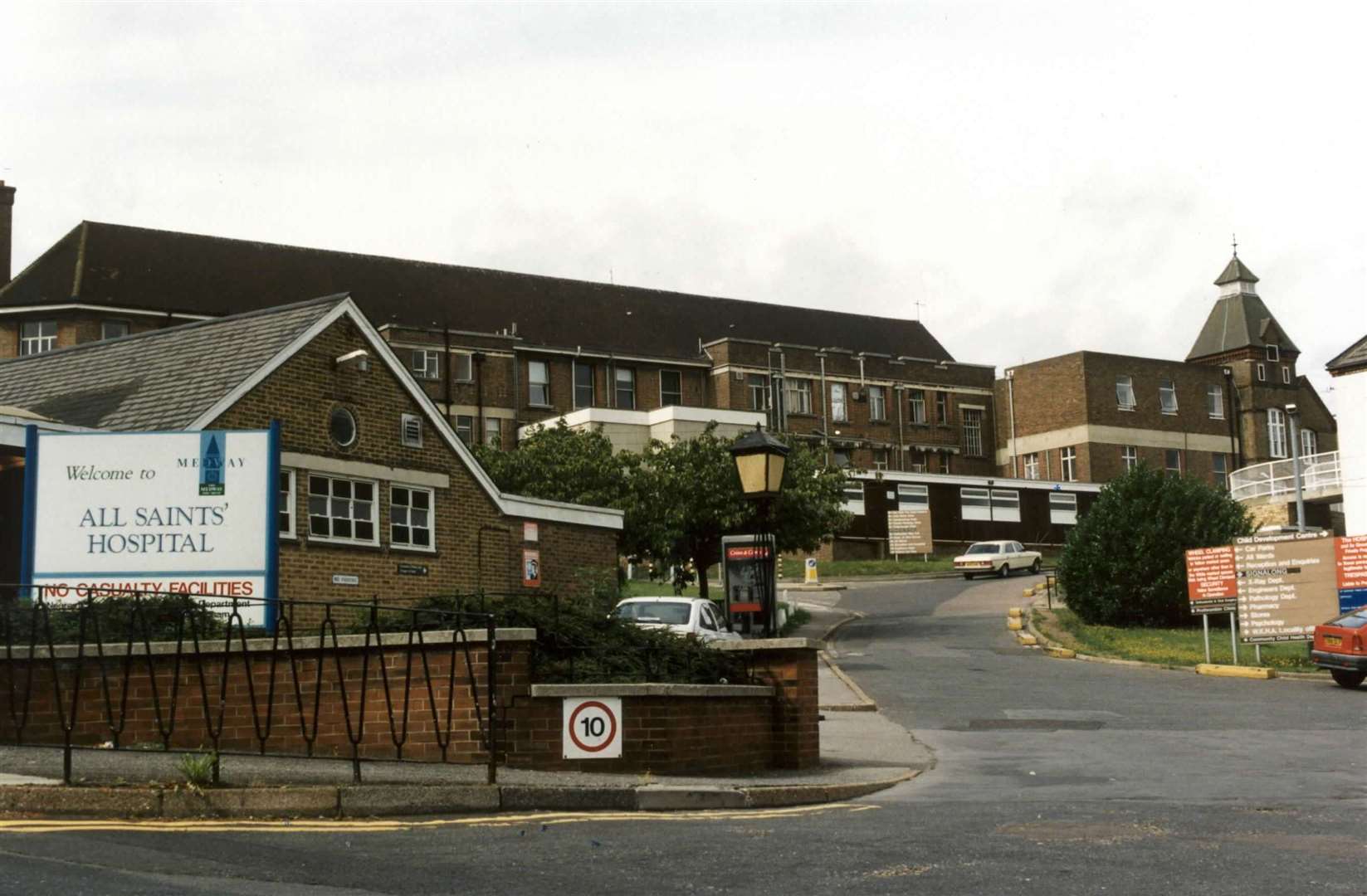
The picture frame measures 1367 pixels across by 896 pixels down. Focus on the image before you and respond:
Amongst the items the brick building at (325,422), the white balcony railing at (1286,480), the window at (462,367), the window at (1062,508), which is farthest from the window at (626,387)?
the brick building at (325,422)

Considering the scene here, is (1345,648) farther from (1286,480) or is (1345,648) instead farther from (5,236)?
(5,236)

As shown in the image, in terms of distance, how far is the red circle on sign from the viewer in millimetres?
13406

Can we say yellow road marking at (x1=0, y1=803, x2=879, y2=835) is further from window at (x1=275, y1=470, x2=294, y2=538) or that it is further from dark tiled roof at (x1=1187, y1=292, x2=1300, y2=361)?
dark tiled roof at (x1=1187, y1=292, x2=1300, y2=361)

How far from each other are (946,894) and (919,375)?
7323cm

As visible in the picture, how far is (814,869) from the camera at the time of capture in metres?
8.95

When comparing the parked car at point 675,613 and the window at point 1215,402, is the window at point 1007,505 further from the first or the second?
the parked car at point 675,613

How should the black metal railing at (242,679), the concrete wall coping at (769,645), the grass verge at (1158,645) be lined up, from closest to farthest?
the black metal railing at (242,679) < the concrete wall coping at (769,645) < the grass verge at (1158,645)

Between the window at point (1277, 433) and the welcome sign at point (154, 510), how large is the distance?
241ft

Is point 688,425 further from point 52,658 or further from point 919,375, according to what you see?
point 52,658

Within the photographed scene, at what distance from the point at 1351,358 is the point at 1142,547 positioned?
13836 mm

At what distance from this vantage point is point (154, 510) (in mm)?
19844

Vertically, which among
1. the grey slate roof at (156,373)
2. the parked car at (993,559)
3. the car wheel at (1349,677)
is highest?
the grey slate roof at (156,373)

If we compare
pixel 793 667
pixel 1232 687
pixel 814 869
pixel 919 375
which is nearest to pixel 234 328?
pixel 793 667

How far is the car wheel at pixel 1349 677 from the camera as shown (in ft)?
92.8
